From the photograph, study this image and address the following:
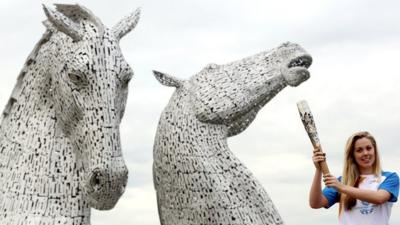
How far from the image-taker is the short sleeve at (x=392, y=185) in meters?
3.55

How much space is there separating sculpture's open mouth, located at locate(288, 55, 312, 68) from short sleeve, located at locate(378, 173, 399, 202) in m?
1.49

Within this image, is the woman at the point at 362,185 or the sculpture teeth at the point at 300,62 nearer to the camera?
the woman at the point at 362,185

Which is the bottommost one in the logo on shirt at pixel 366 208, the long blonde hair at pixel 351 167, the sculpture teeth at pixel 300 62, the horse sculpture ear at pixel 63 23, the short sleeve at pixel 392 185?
the logo on shirt at pixel 366 208

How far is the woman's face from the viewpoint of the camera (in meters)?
3.60

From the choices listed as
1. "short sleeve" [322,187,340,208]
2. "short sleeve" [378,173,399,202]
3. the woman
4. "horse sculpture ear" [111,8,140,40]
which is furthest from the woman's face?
"horse sculpture ear" [111,8,140,40]

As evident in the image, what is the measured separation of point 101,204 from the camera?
351cm

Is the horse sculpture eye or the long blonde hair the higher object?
the horse sculpture eye

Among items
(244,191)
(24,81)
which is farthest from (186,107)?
(24,81)

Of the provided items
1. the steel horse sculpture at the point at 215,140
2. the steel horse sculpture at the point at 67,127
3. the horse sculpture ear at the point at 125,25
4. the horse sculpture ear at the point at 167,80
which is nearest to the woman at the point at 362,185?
the steel horse sculpture at the point at 215,140

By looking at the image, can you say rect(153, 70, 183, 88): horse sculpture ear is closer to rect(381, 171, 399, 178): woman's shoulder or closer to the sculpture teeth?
the sculpture teeth

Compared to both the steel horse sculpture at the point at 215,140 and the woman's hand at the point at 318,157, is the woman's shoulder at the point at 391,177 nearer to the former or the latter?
the woman's hand at the point at 318,157

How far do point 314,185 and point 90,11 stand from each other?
59.0 inches

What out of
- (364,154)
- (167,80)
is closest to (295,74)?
(167,80)

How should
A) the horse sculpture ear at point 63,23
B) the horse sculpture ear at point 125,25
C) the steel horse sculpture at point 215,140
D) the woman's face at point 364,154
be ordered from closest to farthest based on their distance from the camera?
the horse sculpture ear at point 63,23 < the woman's face at point 364,154 < the horse sculpture ear at point 125,25 < the steel horse sculpture at point 215,140
